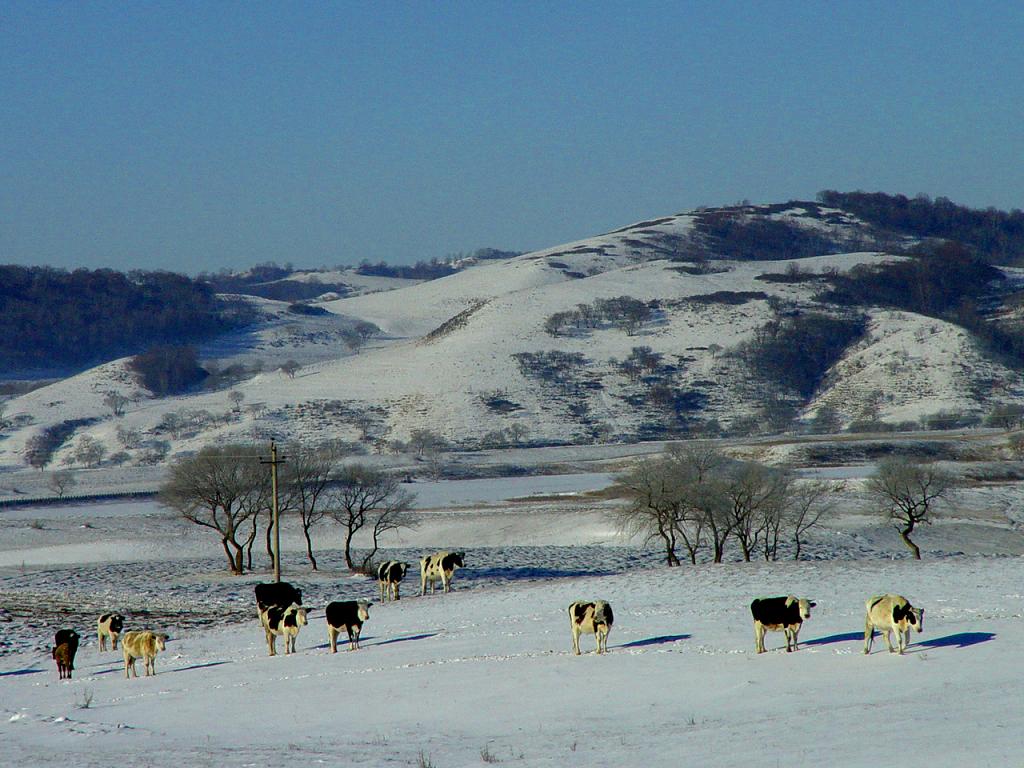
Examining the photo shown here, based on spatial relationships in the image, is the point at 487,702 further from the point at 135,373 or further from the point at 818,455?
the point at 135,373

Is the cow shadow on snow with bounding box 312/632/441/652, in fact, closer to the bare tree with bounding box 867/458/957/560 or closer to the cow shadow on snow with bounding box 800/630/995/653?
the cow shadow on snow with bounding box 800/630/995/653

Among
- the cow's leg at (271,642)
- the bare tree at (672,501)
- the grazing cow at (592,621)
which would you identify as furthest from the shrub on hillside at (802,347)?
the grazing cow at (592,621)

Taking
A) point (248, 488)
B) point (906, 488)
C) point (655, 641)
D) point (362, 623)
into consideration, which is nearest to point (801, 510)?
point (906, 488)

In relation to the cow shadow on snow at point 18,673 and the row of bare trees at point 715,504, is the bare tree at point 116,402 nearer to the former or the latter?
the row of bare trees at point 715,504

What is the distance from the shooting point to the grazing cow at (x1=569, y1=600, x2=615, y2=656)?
68.7ft

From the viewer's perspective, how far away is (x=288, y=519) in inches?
2781

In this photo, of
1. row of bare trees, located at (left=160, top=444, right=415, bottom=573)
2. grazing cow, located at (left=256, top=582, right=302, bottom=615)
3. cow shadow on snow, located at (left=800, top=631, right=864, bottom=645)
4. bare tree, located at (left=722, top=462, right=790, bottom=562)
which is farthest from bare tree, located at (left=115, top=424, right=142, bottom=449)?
cow shadow on snow, located at (left=800, top=631, right=864, bottom=645)

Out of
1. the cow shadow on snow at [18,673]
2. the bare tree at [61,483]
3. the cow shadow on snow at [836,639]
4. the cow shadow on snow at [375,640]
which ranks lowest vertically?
the cow shadow on snow at [18,673]

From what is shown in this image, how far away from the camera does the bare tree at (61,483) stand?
328ft

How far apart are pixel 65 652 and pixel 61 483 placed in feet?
278

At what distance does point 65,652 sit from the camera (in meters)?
23.6

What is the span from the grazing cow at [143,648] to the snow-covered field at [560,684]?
600 millimetres

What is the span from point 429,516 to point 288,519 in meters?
8.56

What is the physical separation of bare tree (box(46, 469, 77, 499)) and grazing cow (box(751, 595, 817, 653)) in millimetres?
85905
